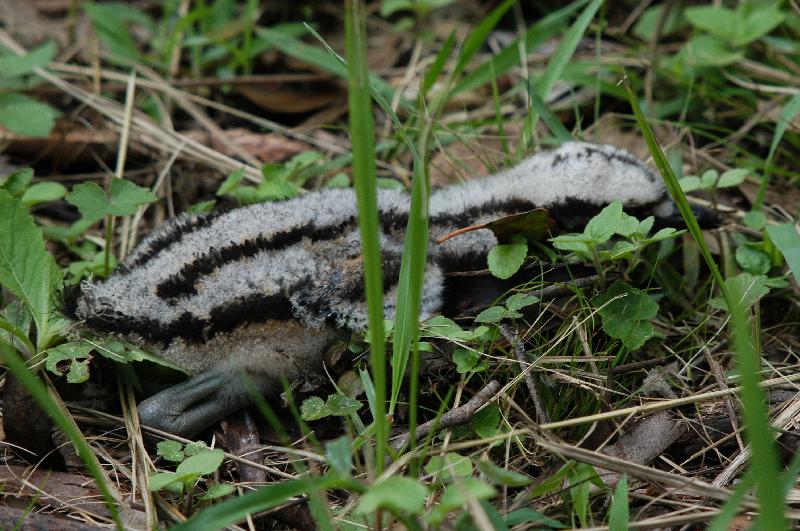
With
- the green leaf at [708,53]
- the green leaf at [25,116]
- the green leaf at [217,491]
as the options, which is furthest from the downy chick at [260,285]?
the green leaf at [708,53]

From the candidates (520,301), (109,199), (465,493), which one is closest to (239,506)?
(465,493)

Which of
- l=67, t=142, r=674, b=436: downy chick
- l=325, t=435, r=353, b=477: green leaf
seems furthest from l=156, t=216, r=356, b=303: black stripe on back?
l=325, t=435, r=353, b=477: green leaf

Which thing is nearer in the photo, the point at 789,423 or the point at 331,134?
the point at 789,423

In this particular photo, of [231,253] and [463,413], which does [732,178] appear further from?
[231,253]

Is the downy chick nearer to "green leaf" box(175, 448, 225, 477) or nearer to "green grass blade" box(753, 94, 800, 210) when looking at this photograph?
"green leaf" box(175, 448, 225, 477)

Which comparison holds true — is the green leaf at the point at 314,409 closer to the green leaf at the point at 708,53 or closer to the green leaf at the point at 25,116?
the green leaf at the point at 25,116

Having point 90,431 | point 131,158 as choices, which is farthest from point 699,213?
point 131,158

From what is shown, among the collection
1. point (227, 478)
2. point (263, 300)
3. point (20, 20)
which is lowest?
point (227, 478)

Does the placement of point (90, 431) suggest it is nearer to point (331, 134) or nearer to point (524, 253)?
point (524, 253)
